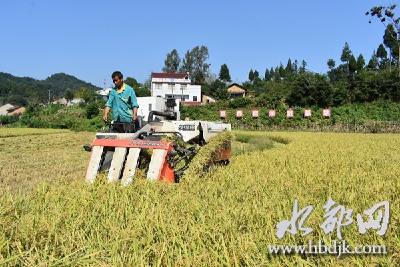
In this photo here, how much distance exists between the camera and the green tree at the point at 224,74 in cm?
10606

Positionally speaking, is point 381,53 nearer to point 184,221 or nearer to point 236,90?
point 236,90

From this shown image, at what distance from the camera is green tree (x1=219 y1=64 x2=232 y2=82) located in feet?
348

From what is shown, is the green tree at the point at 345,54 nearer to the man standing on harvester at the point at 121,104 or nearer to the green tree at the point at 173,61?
the green tree at the point at 173,61

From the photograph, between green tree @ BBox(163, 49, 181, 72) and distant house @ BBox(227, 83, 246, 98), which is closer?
distant house @ BBox(227, 83, 246, 98)

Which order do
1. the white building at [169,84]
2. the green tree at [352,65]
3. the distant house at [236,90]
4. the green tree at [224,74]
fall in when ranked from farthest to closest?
the green tree at [224,74], the distant house at [236,90], the green tree at [352,65], the white building at [169,84]

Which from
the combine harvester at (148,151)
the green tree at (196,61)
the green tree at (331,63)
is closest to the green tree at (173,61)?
the green tree at (196,61)

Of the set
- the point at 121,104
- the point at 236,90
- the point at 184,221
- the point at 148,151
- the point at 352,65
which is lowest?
the point at 184,221

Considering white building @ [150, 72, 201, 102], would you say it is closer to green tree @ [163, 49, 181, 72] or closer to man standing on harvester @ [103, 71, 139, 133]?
green tree @ [163, 49, 181, 72]

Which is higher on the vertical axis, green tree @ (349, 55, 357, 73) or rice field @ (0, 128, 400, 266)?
green tree @ (349, 55, 357, 73)

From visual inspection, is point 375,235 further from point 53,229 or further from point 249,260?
point 53,229

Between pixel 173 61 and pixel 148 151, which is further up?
pixel 173 61

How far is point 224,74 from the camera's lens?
4190 inches

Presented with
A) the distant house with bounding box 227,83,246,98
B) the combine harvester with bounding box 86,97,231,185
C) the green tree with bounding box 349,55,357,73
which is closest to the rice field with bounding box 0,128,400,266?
the combine harvester with bounding box 86,97,231,185

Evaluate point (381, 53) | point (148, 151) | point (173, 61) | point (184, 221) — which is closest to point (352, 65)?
point (381, 53)
